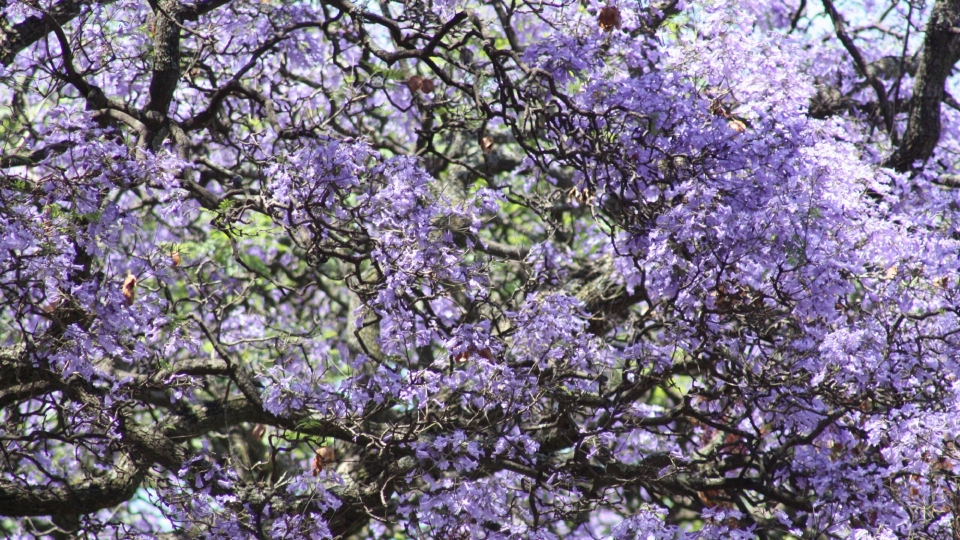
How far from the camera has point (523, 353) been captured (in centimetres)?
574

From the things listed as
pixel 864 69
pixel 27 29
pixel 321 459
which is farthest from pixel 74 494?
pixel 864 69

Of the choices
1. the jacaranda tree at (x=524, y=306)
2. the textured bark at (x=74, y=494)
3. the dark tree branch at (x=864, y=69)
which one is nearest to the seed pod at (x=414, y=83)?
the jacaranda tree at (x=524, y=306)

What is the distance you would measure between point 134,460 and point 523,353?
7.47 ft

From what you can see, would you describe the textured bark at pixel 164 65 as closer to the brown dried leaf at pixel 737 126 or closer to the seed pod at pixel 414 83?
the seed pod at pixel 414 83

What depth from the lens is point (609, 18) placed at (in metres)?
5.89

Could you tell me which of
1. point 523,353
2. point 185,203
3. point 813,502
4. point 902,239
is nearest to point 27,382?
point 185,203

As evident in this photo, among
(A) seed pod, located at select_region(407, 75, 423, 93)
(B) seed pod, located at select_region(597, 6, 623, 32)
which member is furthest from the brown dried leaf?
(A) seed pod, located at select_region(407, 75, 423, 93)

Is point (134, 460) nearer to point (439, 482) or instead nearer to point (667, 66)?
point (439, 482)

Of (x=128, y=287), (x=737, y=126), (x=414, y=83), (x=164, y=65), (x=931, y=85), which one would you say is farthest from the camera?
(x=931, y=85)

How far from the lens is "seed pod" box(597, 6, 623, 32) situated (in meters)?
5.89

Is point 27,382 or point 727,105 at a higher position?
point 727,105

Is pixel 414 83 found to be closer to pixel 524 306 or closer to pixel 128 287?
pixel 524 306

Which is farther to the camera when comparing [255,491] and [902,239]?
[902,239]

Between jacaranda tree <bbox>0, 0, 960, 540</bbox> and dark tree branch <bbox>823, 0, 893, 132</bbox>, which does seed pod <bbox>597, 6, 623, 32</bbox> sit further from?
dark tree branch <bbox>823, 0, 893, 132</bbox>
